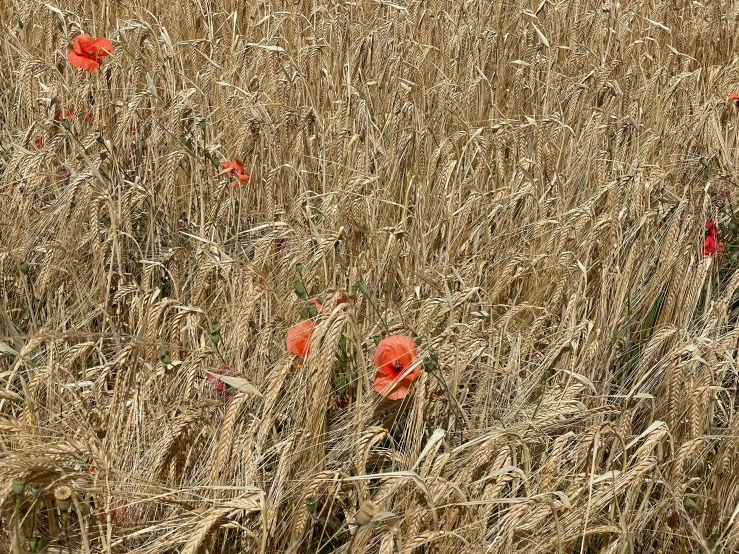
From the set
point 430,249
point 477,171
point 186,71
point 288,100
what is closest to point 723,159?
point 477,171

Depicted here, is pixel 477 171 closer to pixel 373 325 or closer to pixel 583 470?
pixel 373 325

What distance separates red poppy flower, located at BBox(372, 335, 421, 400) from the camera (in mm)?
1401

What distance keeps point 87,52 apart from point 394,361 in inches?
53.0

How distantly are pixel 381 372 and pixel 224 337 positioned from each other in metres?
0.38

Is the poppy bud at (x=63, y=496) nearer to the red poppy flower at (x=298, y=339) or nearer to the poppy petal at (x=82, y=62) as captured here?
the red poppy flower at (x=298, y=339)

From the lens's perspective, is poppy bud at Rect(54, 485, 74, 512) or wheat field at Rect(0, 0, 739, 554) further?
wheat field at Rect(0, 0, 739, 554)

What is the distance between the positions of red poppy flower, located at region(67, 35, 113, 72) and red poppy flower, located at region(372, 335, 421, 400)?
125 cm

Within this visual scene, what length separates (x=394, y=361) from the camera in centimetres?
142

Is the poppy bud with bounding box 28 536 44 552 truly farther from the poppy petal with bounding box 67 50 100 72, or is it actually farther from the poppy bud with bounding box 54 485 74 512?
the poppy petal with bounding box 67 50 100 72

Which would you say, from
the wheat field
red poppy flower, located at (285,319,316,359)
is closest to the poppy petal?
the wheat field

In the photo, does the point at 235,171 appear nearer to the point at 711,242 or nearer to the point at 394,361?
the point at 394,361

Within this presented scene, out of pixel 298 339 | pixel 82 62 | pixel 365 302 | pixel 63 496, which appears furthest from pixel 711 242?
pixel 82 62

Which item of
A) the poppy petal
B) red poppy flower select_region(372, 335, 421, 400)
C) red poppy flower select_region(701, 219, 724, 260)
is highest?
the poppy petal

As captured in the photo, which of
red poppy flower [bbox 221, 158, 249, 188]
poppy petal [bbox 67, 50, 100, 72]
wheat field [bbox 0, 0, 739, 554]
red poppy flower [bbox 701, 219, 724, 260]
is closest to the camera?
wheat field [bbox 0, 0, 739, 554]
